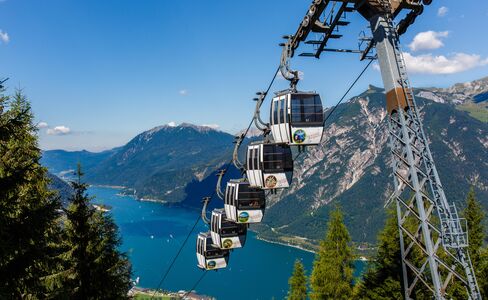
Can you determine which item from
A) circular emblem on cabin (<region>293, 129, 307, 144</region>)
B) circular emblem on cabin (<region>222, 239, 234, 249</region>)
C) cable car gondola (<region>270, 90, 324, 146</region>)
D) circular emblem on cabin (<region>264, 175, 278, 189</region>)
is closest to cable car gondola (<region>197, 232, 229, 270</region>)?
circular emblem on cabin (<region>222, 239, 234, 249</region>)

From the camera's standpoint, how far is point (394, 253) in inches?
708

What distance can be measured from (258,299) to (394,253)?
11650 centimetres

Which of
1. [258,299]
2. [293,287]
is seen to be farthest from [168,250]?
[293,287]

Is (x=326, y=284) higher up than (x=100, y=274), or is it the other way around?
(x=100, y=274)

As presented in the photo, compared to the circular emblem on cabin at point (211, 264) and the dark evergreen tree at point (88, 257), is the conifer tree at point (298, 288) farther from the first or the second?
the dark evergreen tree at point (88, 257)

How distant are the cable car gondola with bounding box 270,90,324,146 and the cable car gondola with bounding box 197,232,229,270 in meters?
11.2

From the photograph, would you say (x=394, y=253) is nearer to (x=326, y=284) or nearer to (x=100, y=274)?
(x=326, y=284)

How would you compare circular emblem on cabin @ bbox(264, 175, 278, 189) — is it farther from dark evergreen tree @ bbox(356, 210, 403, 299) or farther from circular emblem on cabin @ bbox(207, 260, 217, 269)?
circular emblem on cabin @ bbox(207, 260, 217, 269)

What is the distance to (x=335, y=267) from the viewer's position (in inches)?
856

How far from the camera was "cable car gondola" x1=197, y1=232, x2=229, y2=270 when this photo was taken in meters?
21.0

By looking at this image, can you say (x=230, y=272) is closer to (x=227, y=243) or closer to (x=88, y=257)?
(x=227, y=243)

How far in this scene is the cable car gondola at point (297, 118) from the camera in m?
11.3

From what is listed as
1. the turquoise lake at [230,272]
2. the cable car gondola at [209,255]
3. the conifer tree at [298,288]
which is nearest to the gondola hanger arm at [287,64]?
the cable car gondola at [209,255]

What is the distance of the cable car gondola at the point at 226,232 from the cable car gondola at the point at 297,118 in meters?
8.44
